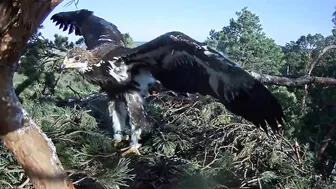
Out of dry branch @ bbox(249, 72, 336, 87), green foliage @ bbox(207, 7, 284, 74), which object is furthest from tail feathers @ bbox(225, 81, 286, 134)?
green foliage @ bbox(207, 7, 284, 74)

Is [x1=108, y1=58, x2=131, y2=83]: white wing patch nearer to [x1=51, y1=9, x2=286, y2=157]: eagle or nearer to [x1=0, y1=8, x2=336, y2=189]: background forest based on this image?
[x1=51, y1=9, x2=286, y2=157]: eagle

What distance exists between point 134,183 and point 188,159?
50cm

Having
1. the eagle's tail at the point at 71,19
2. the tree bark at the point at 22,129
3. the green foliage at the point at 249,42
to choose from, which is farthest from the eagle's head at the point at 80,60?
the green foliage at the point at 249,42

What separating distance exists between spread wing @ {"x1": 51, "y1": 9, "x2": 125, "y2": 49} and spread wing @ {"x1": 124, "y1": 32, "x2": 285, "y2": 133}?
23.3 inches

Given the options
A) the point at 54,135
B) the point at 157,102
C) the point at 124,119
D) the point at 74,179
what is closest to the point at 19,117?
the point at 74,179

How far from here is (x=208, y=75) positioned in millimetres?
2914

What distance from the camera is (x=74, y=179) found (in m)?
2.41

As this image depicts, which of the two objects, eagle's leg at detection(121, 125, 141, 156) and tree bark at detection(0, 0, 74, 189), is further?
eagle's leg at detection(121, 125, 141, 156)

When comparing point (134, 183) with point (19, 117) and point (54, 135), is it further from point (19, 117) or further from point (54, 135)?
point (19, 117)

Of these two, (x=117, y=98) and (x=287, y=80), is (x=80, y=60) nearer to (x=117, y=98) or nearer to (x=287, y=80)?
(x=117, y=98)

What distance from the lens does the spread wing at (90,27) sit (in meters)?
3.70

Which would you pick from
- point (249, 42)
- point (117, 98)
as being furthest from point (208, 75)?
point (249, 42)

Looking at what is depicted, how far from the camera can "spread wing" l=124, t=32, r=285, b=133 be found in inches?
107

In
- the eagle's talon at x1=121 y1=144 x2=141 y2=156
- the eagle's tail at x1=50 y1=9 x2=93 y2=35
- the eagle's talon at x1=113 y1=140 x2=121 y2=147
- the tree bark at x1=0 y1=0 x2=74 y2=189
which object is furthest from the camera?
the eagle's tail at x1=50 y1=9 x2=93 y2=35
